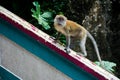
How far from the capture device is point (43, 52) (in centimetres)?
407

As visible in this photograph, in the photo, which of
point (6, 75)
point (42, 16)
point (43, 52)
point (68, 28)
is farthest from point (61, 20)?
point (42, 16)

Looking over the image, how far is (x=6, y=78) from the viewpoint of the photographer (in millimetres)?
4090

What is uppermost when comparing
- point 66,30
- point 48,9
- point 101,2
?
point 101,2

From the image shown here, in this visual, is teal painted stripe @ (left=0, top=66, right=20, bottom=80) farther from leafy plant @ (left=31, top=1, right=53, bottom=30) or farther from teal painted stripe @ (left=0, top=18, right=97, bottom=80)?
leafy plant @ (left=31, top=1, right=53, bottom=30)

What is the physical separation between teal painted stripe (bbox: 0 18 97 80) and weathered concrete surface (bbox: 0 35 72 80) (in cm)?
5

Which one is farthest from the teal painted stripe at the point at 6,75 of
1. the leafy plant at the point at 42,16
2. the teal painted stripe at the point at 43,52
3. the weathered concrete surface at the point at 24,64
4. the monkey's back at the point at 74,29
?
the leafy plant at the point at 42,16

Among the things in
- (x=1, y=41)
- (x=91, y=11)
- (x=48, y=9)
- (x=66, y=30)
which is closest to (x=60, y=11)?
(x=48, y=9)

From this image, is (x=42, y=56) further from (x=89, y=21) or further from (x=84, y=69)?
(x=89, y=21)

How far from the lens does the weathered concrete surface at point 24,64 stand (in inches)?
160

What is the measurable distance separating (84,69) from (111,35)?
559 cm

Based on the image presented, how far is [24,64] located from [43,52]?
0.80 feet

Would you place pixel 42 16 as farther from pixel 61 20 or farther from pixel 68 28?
pixel 61 20

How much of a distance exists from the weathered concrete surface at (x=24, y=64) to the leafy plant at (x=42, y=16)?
379 cm

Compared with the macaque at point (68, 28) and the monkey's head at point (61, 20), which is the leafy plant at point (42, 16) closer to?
the macaque at point (68, 28)
